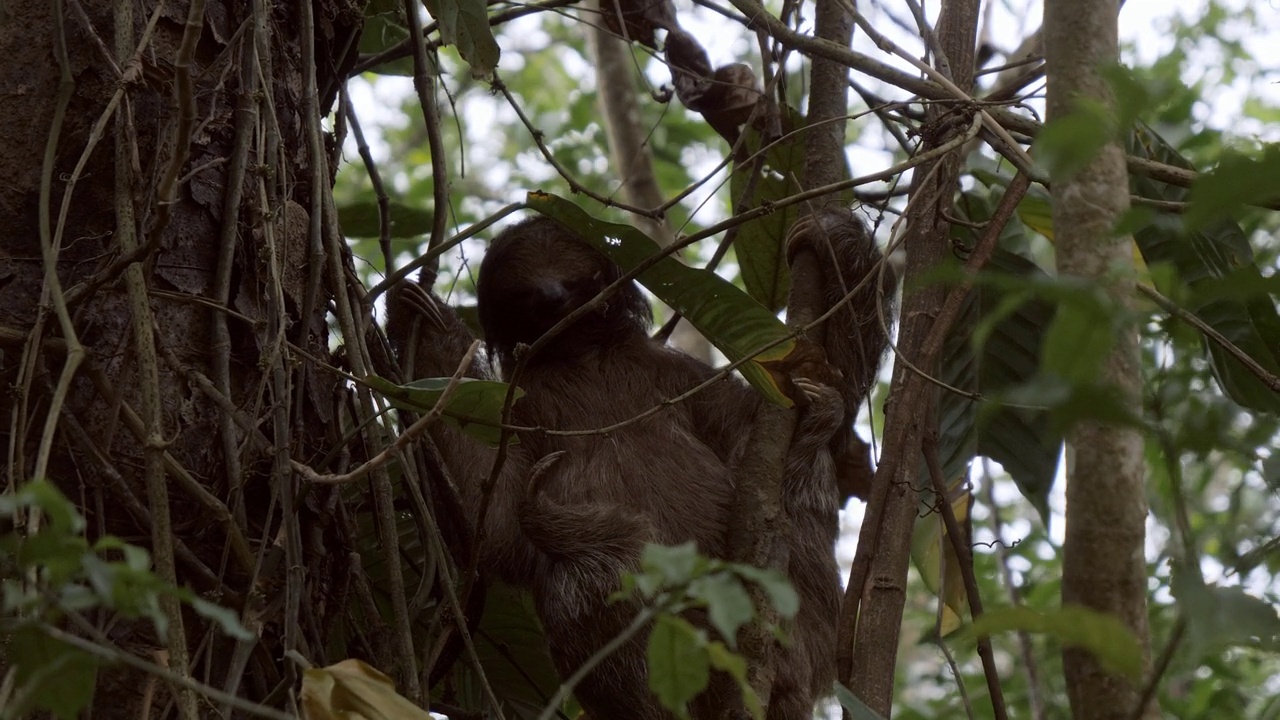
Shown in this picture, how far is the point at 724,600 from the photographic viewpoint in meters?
1.90

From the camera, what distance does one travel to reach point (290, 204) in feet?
13.1

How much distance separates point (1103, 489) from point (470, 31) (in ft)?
10.8

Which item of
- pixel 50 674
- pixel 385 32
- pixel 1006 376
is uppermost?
pixel 385 32

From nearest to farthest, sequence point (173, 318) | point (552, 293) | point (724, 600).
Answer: point (724, 600) < point (173, 318) < point (552, 293)

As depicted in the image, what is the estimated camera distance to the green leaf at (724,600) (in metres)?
1.84

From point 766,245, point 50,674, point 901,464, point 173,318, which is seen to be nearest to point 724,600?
point 50,674

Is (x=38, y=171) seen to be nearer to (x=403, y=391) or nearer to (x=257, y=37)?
(x=257, y=37)

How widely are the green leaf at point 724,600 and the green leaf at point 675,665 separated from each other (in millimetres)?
162

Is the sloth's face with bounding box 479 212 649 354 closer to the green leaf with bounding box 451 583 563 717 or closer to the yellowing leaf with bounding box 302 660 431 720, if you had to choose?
the green leaf with bounding box 451 583 563 717

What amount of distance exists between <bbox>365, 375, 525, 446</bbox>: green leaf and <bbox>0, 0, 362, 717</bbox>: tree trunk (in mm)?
328

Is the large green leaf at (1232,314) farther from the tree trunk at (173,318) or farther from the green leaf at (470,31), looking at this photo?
the tree trunk at (173,318)

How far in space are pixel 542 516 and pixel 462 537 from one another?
1.13 feet

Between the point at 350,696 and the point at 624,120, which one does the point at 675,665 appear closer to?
the point at 350,696

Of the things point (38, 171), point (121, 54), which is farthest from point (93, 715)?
point (121, 54)
